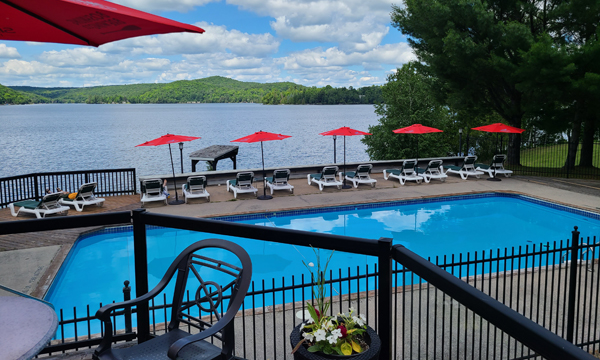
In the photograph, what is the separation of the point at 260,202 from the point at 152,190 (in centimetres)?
359

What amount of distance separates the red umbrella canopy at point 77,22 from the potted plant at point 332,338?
1.88m

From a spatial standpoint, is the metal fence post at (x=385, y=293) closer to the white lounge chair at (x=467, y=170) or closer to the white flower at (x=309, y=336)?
the white flower at (x=309, y=336)

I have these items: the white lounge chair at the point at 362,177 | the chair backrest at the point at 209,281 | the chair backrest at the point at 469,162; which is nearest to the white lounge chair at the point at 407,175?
the white lounge chair at the point at 362,177

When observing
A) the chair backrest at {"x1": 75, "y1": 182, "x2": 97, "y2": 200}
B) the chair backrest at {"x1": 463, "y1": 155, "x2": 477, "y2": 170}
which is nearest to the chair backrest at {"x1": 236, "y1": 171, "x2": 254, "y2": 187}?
the chair backrest at {"x1": 75, "y1": 182, "x2": 97, "y2": 200}

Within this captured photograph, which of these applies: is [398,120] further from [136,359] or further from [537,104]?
[136,359]

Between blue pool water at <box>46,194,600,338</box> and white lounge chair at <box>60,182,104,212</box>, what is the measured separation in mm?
2352

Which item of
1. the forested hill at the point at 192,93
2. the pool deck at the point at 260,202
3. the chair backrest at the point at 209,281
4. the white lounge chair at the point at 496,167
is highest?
the forested hill at the point at 192,93

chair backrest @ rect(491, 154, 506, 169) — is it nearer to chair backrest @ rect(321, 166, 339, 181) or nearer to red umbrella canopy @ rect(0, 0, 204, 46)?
chair backrest @ rect(321, 166, 339, 181)

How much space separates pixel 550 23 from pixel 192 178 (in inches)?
676

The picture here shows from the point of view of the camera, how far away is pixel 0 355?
1979mm

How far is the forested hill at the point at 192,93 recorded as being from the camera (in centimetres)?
12812

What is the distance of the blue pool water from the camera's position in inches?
383

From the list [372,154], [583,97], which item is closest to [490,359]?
[583,97]

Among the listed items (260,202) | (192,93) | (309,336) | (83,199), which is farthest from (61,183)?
(192,93)
